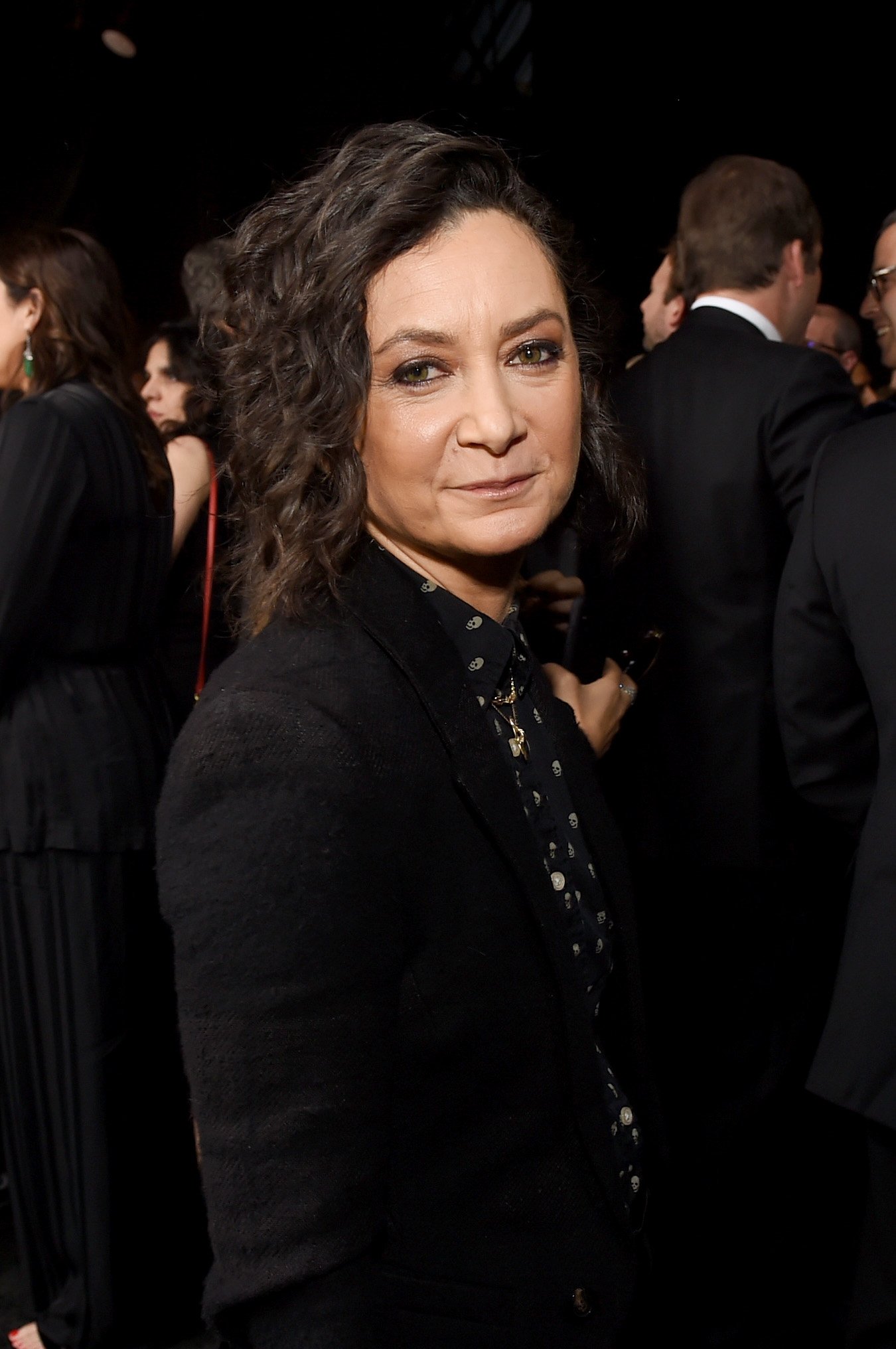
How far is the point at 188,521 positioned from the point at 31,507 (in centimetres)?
71

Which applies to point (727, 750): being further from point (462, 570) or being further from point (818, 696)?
point (462, 570)

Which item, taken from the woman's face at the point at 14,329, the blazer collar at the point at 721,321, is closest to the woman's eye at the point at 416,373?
the woman's face at the point at 14,329

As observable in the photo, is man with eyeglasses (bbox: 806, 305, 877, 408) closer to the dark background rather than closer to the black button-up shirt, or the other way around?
the dark background

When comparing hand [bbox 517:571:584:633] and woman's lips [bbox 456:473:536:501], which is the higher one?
woman's lips [bbox 456:473:536:501]

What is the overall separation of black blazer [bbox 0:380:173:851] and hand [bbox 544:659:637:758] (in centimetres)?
85

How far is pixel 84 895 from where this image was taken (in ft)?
6.74

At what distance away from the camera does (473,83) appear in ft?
Answer: 22.0

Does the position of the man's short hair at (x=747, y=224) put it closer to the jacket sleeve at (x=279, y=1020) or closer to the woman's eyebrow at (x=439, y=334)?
the woman's eyebrow at (x=439, y=334)

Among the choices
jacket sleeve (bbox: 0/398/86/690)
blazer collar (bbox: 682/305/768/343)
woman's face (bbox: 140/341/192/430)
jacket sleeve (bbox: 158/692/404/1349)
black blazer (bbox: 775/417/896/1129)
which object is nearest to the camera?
jacket sleeve (bbox: 158/692/404/1349)

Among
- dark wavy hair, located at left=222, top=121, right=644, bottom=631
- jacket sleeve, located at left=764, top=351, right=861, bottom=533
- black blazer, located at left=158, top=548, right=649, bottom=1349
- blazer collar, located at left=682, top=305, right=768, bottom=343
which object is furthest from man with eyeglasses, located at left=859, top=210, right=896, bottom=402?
black blazer, located at left=158, top=548, right=649, bottom=1349

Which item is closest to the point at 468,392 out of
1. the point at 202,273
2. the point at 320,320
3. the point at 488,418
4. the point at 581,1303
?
the point at 488,418

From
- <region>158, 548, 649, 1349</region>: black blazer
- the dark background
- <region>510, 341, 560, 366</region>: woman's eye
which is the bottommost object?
<region>158, 548, 649, 1349</region>: black blazer

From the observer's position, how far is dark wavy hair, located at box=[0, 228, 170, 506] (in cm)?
208

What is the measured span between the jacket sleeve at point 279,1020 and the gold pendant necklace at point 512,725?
32cm
